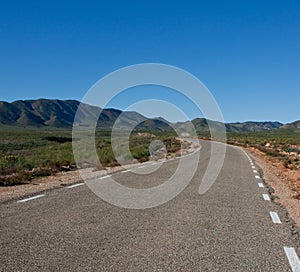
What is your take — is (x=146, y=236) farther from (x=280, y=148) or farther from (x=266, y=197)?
(x=280, y=148)

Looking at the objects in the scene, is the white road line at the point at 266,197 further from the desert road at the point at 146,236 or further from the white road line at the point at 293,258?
the white road line at the point at 293,258

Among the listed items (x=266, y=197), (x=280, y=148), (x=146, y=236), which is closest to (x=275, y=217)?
(x=266, y=197)

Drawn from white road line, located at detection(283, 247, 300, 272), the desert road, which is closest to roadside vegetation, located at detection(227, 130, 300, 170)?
the desert road

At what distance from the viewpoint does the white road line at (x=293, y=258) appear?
475cm

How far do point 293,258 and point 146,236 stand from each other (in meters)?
2.04

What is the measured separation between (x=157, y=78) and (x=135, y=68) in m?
1.05

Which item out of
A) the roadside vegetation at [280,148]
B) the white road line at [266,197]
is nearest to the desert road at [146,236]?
the white road line at [266,197]

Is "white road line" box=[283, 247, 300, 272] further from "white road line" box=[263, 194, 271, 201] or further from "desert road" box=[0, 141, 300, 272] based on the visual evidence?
"white road line" box=[263, 194, 271, 201]

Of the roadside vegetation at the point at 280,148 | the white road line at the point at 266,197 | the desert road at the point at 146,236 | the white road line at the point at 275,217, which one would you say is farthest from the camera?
the roadside vegetation at the point at 280,148

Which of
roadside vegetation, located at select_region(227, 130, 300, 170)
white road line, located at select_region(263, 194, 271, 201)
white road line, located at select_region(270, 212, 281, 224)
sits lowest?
white road line, located at select_region(270, 212, 281, 224)

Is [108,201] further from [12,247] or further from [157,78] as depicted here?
[157,78]

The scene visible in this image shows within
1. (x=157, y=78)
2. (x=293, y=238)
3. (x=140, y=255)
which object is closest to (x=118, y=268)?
(x=140, y=255)

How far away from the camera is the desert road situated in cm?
475

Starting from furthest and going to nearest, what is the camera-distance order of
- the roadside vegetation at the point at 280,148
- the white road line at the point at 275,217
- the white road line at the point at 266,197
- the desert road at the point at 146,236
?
1. the roadside vegetation at the point at 280,148
2. the white road line at the point at 266,197
3. the white road line at the point at 275,217
4. the desert road at the point at 146,236
